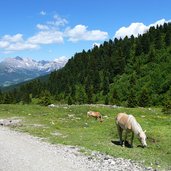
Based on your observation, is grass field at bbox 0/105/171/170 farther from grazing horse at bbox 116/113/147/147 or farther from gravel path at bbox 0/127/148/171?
gravel path at bbox 0/127/148/171

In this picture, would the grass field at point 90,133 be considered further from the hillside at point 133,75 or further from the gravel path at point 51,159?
the hillside at point 133,75

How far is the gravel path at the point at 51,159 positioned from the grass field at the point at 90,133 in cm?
176

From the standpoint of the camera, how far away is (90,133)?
35.9 metres

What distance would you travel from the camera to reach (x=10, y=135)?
3469 cm

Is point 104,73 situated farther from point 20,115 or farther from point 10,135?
point 10,135

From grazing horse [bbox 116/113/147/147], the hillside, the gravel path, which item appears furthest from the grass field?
the hillside

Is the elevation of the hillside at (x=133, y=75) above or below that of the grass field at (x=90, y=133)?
above

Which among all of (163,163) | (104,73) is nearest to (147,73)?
(104,73)

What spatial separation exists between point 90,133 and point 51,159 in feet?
40.4

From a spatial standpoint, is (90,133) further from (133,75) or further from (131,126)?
(133,75)

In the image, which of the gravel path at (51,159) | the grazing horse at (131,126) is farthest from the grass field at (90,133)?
the gravel path at (51,159)

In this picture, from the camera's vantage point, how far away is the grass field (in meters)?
26.2

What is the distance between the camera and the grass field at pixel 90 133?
85.9 feet

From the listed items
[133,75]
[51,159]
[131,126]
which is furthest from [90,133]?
[133,75]
